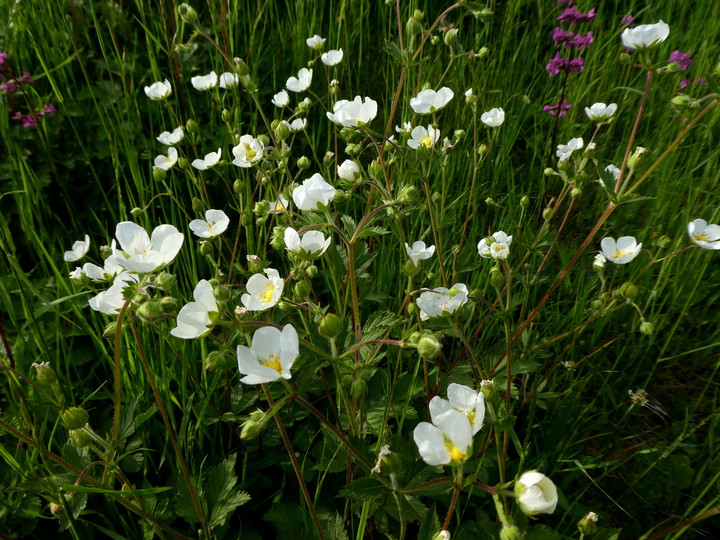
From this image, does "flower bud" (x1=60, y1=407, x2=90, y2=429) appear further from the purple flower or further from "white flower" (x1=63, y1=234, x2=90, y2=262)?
the purple flower

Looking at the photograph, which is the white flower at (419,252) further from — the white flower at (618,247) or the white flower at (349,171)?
the white flower at (618,247)

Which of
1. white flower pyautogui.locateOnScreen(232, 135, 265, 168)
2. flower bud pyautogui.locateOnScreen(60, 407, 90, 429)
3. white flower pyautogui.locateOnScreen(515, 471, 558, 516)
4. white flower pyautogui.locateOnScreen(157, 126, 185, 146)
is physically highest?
white flower pyautogui.locateOnScreen(232, 135, 265, 168)

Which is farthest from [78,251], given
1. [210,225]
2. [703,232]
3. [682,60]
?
[682,60]

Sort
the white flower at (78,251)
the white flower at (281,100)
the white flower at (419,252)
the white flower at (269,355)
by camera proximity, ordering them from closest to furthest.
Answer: the white flower at (269,355) < the white flower at (419,252) < the white flower at (78,251) < the white flower at (281,100)

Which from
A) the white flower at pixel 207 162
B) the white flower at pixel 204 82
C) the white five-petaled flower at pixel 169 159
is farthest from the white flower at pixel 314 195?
the white flower at pixel 204 82

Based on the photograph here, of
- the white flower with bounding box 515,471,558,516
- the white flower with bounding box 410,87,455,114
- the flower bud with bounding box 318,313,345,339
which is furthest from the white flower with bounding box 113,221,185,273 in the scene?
the white flower with bounding box 410,87,455,114

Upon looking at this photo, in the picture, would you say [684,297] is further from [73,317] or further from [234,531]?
[73,317]
